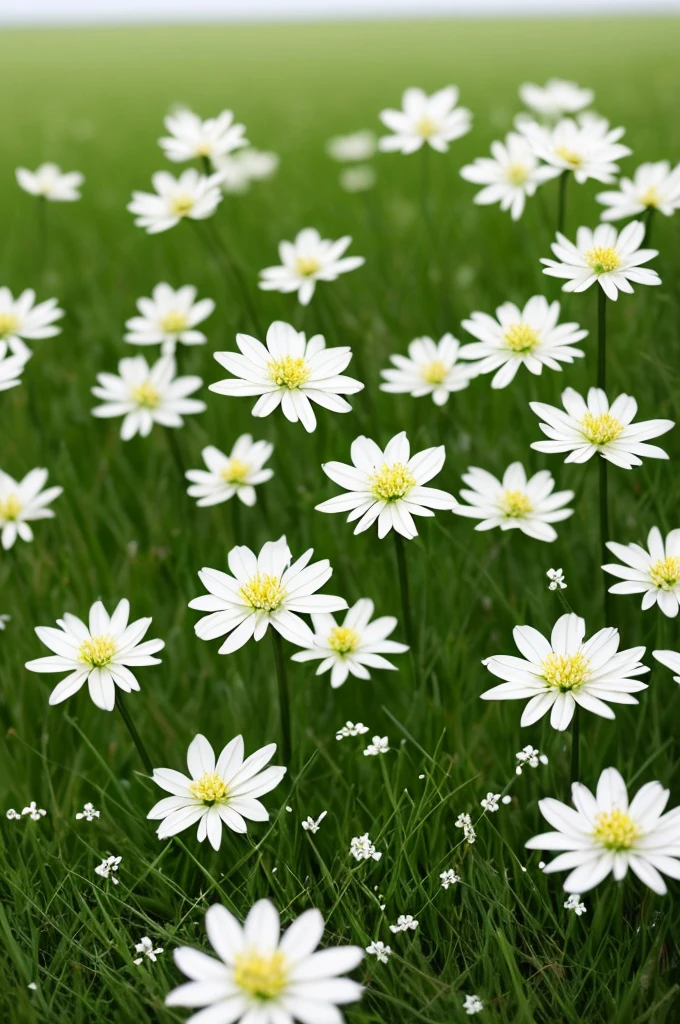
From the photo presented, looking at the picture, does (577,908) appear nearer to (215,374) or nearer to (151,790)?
(151,790)

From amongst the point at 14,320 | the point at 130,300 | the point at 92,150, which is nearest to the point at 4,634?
the point at 14,320

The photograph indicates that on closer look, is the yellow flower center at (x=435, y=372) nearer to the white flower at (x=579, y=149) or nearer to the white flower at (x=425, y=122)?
the white flower at (x=579, y=149)

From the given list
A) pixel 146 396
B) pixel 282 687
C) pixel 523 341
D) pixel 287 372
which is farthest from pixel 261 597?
pixel 146 396

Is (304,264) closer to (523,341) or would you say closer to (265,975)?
(523,341)

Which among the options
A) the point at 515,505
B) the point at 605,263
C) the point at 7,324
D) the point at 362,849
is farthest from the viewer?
the point at 7,324

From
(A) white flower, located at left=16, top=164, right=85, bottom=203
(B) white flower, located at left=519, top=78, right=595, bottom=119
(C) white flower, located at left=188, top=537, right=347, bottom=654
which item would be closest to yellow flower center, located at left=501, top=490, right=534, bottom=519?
(C) white flower, located at left=188, top=537, right=347, bottom=654

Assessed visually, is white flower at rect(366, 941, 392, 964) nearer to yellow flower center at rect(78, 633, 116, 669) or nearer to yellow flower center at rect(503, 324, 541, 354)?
yellow flower center at rect(78, 633, 116, 669)
